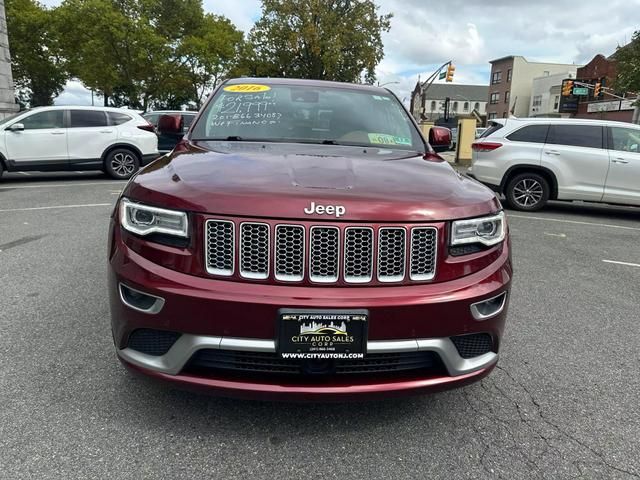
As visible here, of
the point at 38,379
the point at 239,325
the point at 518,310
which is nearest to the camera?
the point at 239,325

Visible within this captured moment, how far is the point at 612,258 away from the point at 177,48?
37.8 metres

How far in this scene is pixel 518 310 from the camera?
4.02 metres

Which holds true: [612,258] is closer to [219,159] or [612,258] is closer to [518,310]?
[518,310]

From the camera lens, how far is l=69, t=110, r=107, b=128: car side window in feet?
35.6

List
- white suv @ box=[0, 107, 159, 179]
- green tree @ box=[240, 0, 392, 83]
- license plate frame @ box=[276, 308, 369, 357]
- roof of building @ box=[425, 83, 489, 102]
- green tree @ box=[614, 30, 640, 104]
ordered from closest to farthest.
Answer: license plate frame @ box=[276, 308, 369, 357], white suv @ box=[0, 107, 159, 179], green tree @ box=[614, 30, 640, 104], green tree @ box=[240, 0, 392, 83], roof of building @ box=[425, 83, 489, 102]

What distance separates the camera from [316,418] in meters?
2.39

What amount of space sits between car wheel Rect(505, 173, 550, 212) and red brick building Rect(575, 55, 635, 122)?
29748 mm

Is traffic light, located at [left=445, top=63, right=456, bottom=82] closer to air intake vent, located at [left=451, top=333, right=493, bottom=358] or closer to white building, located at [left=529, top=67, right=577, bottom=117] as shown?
air intake vent, located at [left=451, top=333, right=493, bottom=358]

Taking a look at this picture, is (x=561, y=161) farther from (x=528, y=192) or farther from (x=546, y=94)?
(x=546, y=94)

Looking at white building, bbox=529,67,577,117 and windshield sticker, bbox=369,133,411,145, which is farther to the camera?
white building, bbox=529,67,577,117

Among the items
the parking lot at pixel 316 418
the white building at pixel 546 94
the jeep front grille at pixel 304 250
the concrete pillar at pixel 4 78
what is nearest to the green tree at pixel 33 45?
the concrete pillar at pixel 4 78

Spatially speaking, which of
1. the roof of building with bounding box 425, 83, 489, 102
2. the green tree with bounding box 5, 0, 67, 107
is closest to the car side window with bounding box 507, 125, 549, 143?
the green tree with bounding box 5, 0, 67, 107

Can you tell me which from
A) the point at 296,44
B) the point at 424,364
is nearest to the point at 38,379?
the point at 424,364

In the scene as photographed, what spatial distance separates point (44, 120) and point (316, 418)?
10615 mm
